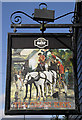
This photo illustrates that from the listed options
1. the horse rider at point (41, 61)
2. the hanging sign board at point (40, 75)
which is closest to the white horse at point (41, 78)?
the hanging sign board at point (40, 75)

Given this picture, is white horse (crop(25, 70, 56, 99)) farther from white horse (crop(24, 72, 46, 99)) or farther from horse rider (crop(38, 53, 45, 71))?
horse rider (crop(38, 53, 45, 71))

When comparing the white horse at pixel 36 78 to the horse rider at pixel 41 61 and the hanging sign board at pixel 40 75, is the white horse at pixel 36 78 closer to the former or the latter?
the hanging sign board at pixel 40 75

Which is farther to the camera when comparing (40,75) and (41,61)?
(41,61)

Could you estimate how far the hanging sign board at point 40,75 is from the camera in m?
6.62

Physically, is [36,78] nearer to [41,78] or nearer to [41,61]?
[41,78]

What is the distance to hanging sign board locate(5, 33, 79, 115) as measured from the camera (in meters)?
6.62

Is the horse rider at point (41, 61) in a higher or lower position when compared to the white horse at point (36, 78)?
higher

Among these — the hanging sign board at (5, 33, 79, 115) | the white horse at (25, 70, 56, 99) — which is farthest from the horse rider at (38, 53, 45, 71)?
the white horse at (25, 70, 56, 99)

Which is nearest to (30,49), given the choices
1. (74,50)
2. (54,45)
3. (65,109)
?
(54,45)

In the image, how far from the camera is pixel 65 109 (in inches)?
259

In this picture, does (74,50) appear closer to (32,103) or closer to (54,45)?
(54,45)

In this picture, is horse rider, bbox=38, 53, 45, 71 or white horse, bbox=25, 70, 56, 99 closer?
white horse, bbox=25, 70, 56, 99

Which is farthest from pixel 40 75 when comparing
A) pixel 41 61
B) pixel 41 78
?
pixel 41 61

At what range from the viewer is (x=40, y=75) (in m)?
6.93
